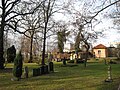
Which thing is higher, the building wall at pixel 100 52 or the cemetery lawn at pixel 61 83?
the building wall at pixel 100 52

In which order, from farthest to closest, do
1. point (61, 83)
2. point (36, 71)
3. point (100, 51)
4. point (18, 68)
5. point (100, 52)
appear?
1. point (100, 51)
2. point (100, 52)
3. point (36, 71)
4. point (18, 68)
5. point (61, 83)

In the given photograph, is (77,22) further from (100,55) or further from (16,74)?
(100,55)

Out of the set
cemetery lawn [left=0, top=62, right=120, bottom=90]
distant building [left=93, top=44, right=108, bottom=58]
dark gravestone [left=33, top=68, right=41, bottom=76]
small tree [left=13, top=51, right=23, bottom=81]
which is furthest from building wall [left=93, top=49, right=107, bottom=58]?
small tree [left=13, top=51, right=23, bottom=81]

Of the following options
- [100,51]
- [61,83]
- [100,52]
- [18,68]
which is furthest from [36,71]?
[100,51]

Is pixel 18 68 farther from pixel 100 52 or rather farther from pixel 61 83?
pixel 100 52

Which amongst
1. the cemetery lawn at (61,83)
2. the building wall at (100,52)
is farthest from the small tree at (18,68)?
the building wall at (100,52)

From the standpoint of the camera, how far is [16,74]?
1994cm

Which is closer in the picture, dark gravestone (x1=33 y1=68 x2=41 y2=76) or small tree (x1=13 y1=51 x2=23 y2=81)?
small tree (x1=13 y1=51 x2=23 y2=81)

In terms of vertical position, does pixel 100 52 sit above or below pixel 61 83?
above

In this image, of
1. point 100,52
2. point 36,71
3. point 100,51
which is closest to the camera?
point 36,71

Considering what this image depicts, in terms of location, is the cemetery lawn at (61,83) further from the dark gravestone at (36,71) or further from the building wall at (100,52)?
the building wall at (100,52)

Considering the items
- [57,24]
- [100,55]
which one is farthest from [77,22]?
[100,55]

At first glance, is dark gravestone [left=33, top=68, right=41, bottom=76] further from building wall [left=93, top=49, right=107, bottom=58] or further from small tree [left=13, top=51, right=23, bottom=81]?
building wall [left=93, top=49, right=107, bottom=58]

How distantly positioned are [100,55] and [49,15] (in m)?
63.0
